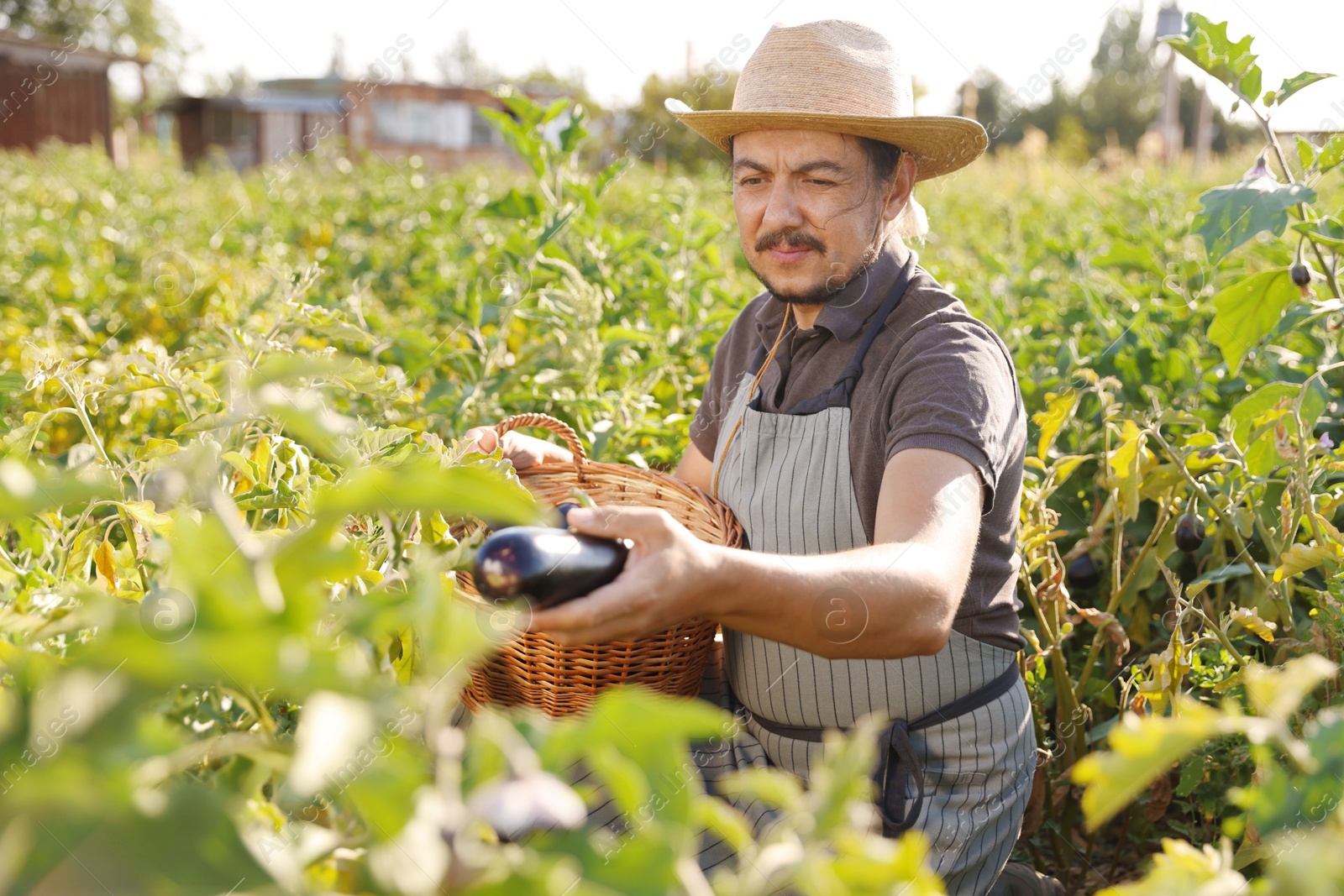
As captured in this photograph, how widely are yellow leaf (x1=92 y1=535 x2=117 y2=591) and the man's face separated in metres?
1.09

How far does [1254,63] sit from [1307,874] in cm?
147

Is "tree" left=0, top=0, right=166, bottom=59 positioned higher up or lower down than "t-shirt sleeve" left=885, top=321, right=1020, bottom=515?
higher up

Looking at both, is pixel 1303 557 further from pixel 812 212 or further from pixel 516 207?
pixel 516 207

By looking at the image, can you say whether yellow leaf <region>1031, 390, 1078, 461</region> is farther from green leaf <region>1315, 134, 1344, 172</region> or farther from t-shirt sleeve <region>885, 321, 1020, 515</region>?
green leaf <region>1315, 134, 1344, 172</region>

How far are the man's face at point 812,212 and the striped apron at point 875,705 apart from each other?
0.11 metres

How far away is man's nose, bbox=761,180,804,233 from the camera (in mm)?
1783

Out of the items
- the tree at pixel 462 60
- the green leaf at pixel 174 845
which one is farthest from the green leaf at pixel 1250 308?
the tree at pixel 462 60

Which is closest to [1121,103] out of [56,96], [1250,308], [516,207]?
[56,96]

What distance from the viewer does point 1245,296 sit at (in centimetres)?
171

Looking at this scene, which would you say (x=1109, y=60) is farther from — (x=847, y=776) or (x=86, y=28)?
(x=847, y=776)

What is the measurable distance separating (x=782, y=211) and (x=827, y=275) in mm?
128

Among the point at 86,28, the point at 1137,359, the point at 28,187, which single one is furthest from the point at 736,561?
the point at 86,28

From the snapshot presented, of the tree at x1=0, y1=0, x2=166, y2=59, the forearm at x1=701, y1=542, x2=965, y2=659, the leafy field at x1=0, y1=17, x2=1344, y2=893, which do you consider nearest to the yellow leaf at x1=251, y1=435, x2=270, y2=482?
the leafy field at x1=0, y1=17, x2=1344, y2=893

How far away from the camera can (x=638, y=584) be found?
100cm
